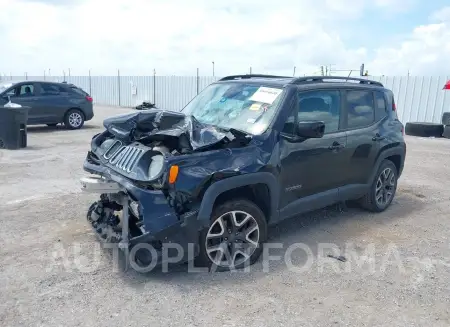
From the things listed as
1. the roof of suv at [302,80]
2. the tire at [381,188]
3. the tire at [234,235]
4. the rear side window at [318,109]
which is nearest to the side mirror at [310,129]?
the rear side window at [318,109]

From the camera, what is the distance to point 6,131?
9.84m

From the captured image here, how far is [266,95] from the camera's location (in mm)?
4441

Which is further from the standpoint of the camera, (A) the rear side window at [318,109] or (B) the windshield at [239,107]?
(A) the rear side window at [318,109]

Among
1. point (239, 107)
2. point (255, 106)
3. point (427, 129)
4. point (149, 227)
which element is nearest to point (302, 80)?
point (255, 106)

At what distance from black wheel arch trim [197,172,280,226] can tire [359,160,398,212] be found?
2.00m

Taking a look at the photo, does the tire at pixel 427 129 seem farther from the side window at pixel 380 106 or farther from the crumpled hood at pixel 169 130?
the crumpled hood at pixel 169 130

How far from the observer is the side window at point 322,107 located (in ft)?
14.6

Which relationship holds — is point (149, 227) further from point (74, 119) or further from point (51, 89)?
point (74, 119)

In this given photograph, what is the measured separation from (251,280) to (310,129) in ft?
5.00

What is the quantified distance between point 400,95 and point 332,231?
525 inches

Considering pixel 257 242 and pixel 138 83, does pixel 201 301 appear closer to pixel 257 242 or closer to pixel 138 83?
pixel 257 242

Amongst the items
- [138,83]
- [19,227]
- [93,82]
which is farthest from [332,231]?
[93,82]

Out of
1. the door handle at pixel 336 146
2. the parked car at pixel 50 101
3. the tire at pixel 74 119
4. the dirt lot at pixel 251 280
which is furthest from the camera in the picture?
the tire at pixel 74 119

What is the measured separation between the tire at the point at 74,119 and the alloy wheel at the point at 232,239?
11.2 metres
